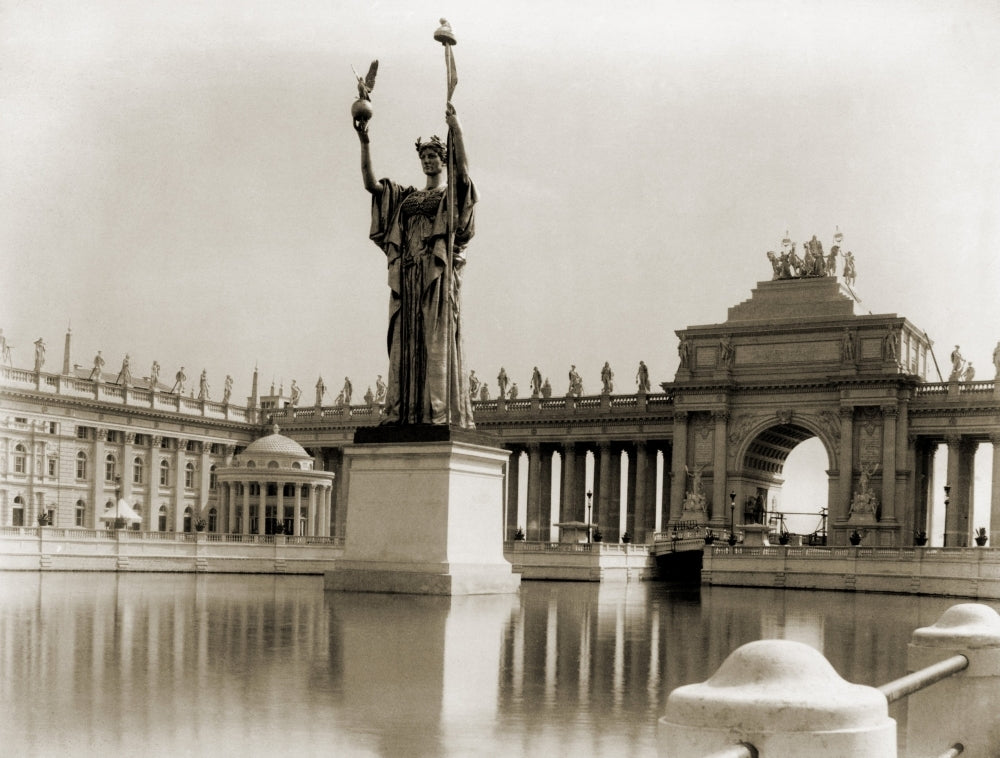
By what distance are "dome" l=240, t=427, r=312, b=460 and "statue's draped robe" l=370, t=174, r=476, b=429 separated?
208 feet

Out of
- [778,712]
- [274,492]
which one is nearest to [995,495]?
[274,492]

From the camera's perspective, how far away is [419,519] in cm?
2289

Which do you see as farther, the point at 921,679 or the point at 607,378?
the point at 607,378

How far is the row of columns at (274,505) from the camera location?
254 feet

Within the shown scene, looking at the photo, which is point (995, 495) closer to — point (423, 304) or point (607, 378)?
point (607, 378)

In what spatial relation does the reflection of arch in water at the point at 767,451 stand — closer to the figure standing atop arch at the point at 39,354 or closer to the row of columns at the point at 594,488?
the row of columns at the point at 594,488

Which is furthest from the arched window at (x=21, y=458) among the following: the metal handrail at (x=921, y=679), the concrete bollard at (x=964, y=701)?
the metal handrail at (x=921, y=679)

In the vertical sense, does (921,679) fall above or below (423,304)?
below

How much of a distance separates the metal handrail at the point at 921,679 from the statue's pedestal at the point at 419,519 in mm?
13857

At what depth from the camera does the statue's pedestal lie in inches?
890

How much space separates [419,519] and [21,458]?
6665 cm

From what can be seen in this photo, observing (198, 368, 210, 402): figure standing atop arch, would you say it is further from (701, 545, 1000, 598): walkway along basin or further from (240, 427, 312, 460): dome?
(701, 545, 1000, 598): walkway along basin

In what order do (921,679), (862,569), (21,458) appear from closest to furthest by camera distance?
1. (921,679)
2. (862,569)
3. (21,458)

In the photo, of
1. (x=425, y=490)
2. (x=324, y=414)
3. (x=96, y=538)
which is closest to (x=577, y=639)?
(x=425, y=490)
